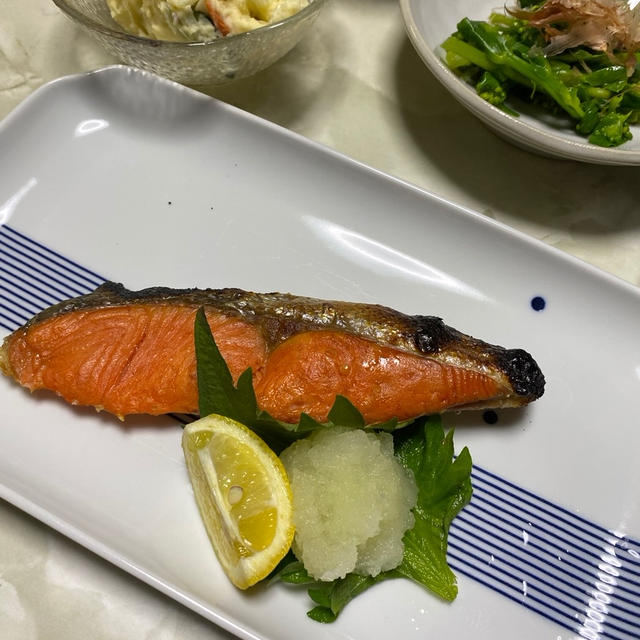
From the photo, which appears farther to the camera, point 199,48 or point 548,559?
point 199,48

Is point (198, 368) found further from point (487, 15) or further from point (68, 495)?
point (487, 15)

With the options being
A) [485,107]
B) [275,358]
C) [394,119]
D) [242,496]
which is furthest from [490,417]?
[394,119]

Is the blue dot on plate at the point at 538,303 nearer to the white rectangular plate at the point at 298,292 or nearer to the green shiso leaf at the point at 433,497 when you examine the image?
the white rectangular plate at the point at 298,292

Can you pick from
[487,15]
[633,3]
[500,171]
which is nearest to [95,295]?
[500,171]

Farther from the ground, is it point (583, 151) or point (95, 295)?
point (583, 151)

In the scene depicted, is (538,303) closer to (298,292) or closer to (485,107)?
(485,107)

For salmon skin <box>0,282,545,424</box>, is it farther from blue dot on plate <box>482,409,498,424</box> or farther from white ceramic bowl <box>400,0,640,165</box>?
white ceramic bowl <box>400,0,640,165</box>
